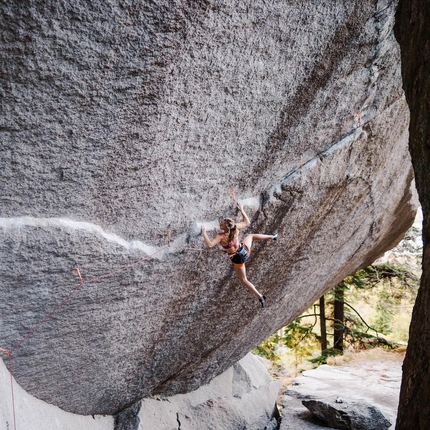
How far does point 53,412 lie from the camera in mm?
4844

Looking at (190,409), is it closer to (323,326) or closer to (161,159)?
(161,159)

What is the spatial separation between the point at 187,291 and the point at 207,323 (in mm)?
926

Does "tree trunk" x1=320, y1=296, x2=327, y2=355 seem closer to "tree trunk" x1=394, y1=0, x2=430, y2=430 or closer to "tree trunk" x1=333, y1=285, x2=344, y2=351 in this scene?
"tree trunk" x1=333, y1=285, x2=344, y2=351

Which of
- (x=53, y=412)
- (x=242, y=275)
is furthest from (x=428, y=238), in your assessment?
(x=53, y=412)

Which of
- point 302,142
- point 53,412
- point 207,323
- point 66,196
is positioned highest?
point 302,142

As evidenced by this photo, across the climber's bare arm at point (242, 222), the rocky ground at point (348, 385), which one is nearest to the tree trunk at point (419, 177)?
the climber's bare arm at point (242, 222)

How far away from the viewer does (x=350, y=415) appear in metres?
7.32

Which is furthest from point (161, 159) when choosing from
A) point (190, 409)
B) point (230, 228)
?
point (190, 409)

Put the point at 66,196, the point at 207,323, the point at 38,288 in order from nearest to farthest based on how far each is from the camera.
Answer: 1. the point at 66,196
2. the point at 38,288
3. the point at 207,323

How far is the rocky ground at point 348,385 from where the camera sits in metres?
7.91

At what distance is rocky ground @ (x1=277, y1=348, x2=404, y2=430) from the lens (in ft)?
26.0

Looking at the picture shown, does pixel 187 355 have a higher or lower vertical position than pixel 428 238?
lower

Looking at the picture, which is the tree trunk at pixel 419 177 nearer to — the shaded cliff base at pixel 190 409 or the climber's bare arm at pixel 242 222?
the climber's bare arm at pixel 242 222

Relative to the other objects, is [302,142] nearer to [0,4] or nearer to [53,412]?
[0,4]
